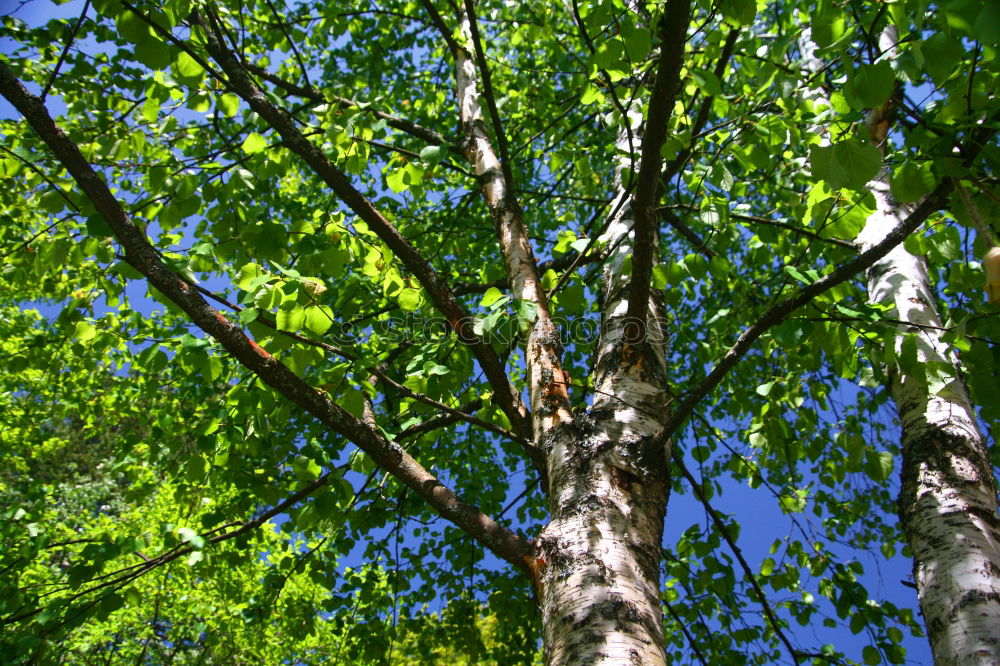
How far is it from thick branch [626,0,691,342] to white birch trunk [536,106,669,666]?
0.29 meters

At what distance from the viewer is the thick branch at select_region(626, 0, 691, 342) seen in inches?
58.4

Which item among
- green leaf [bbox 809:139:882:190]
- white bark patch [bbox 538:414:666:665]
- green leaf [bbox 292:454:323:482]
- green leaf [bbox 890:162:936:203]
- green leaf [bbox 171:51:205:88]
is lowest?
white bark patch [bbox 538:414:666:665]

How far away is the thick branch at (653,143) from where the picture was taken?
1.48m

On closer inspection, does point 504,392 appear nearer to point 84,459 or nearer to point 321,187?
point 321,187

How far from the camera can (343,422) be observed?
6.48ft

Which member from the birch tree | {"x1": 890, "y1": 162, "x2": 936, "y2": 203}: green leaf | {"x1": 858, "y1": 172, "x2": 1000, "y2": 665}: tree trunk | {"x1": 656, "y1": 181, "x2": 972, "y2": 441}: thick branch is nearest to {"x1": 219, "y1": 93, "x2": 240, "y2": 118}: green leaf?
the birch tree

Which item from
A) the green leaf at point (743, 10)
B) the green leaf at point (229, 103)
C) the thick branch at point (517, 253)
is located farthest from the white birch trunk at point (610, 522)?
the green leaf at point (229, 103)

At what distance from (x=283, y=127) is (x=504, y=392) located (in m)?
1.32

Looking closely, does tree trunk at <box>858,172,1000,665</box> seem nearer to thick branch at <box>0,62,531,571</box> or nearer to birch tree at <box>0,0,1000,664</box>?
birch tree at <box>0,0,1000,664</box>

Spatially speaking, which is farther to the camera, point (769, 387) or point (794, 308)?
point (769, 387)

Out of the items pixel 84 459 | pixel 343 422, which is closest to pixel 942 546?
pixel 343 422

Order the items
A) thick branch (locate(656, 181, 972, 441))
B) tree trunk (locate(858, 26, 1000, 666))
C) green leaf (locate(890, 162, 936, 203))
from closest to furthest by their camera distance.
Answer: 1. thick branch (locate(656, 181, 972, 441))
2. green leaf (locate(890, 162, 936, 203))
3. tree trunk (locate(858, 26, 1000, 666))

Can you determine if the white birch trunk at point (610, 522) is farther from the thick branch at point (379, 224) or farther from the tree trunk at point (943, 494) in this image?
the tree trunk at point (943, 494)

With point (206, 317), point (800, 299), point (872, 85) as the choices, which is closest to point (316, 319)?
point (206, 317)
